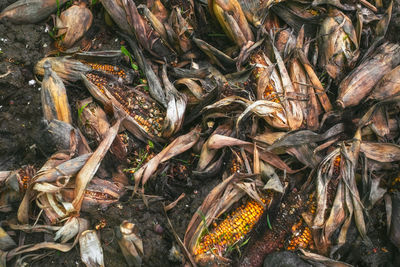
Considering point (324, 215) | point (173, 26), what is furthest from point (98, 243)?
point (173, 26)

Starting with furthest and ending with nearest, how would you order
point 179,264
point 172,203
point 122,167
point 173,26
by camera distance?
1. point 173,26
2. point 122,167
3. point 172,203
4. point 179,264

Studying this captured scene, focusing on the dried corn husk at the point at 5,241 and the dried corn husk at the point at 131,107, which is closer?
the dried corn husk at the point at 5,241

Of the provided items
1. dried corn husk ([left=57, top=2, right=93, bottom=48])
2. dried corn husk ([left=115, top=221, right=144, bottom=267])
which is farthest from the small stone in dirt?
dried corn husk ([left=57, top=2, right=93, bottom=48])

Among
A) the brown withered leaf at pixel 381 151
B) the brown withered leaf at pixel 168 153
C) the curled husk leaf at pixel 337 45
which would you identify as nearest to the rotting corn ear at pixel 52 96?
the brown withered leaf at pixel 168 153

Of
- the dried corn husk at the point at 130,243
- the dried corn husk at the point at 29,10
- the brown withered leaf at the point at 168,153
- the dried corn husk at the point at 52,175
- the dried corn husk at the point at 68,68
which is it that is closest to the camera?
the dried corn husk at the point at 130,243

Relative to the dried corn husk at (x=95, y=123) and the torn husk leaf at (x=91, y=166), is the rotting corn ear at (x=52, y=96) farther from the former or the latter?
the torn husk leaf at (x=91, y=166)

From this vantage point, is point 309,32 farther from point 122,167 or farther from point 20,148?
point 20,148
